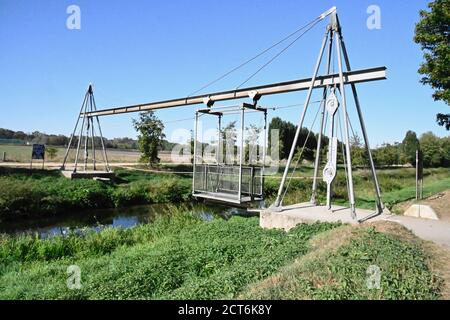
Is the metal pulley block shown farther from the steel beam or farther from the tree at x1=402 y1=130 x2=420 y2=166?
the tree at x1=402 y1=130 x2=420 y2=166

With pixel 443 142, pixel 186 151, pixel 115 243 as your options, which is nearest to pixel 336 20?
pixel 115 243

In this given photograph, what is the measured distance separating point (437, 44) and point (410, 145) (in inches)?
1875

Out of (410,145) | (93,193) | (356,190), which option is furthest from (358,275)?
(410,145)

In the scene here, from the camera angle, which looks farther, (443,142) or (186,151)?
(443,142)

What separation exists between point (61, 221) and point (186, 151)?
20596 mm

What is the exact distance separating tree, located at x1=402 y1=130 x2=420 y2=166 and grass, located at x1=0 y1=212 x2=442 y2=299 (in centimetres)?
4974

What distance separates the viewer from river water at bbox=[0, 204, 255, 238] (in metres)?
12.9

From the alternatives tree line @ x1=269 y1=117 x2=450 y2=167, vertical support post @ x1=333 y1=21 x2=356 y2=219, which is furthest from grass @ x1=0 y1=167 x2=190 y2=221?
tree line @ x1=269 y1=117 x2=450 y2=167

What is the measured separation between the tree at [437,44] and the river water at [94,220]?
34.3 ft

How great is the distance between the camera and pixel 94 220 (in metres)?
15.4

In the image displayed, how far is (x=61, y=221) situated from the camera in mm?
14898
